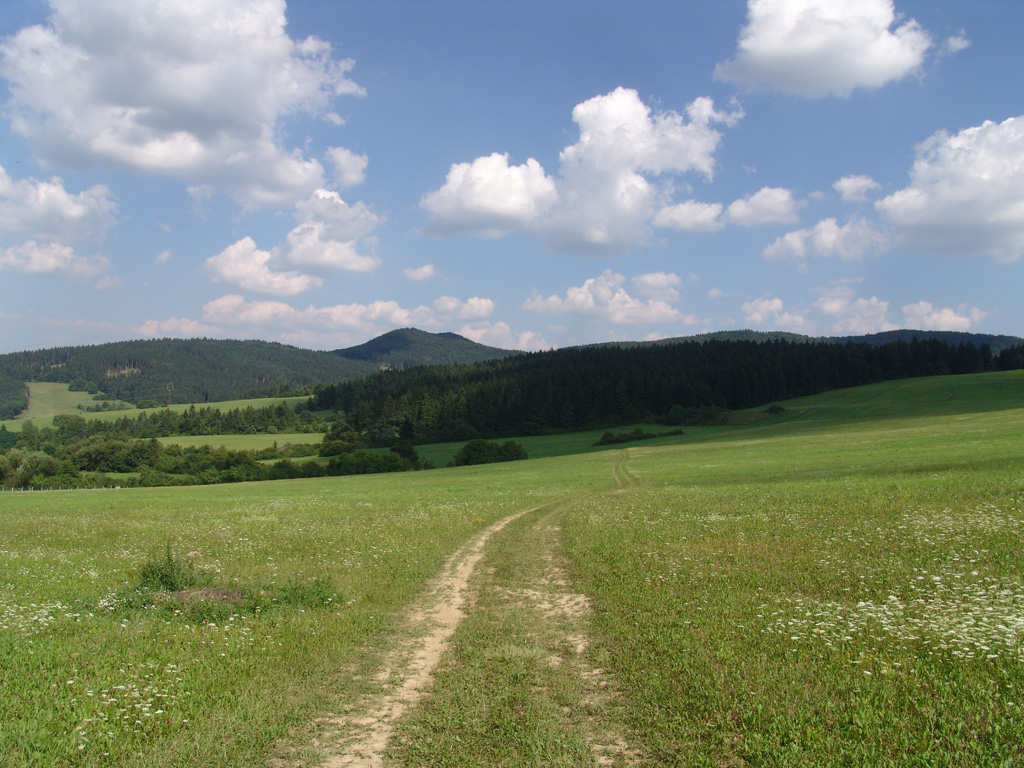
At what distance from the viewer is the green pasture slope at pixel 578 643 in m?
6.62

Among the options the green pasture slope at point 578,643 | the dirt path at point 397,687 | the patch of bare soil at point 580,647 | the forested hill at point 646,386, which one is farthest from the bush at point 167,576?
the forested hill at point 646,386

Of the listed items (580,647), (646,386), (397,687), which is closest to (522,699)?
(397,687)

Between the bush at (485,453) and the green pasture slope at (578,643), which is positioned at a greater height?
the green pasture slope at (578,643)

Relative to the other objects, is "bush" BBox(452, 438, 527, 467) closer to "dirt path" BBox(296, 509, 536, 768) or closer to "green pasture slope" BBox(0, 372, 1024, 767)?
"green pasture slope" BBox(0, 372, 1024, 767)

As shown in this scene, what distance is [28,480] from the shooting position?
94.9 m

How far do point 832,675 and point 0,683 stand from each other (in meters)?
11.6

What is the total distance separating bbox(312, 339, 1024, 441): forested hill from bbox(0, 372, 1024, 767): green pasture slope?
362 ft

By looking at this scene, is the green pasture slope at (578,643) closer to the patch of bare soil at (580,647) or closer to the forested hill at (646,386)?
the patch of bare soil at (580,647)

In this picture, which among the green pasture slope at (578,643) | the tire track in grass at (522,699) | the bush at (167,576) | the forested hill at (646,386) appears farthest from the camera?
the forested hill at (646,386)

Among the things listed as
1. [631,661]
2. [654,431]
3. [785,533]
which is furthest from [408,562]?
[654,431]

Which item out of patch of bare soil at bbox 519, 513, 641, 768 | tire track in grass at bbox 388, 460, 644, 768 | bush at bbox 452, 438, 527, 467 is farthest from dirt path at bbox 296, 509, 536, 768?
bush at bbox 452, 438, 527, 467

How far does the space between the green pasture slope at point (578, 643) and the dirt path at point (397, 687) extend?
0.86 ft

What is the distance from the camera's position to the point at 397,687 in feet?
27.7

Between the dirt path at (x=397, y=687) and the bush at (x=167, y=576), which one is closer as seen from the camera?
the dirt path at (x=397, y=687)
